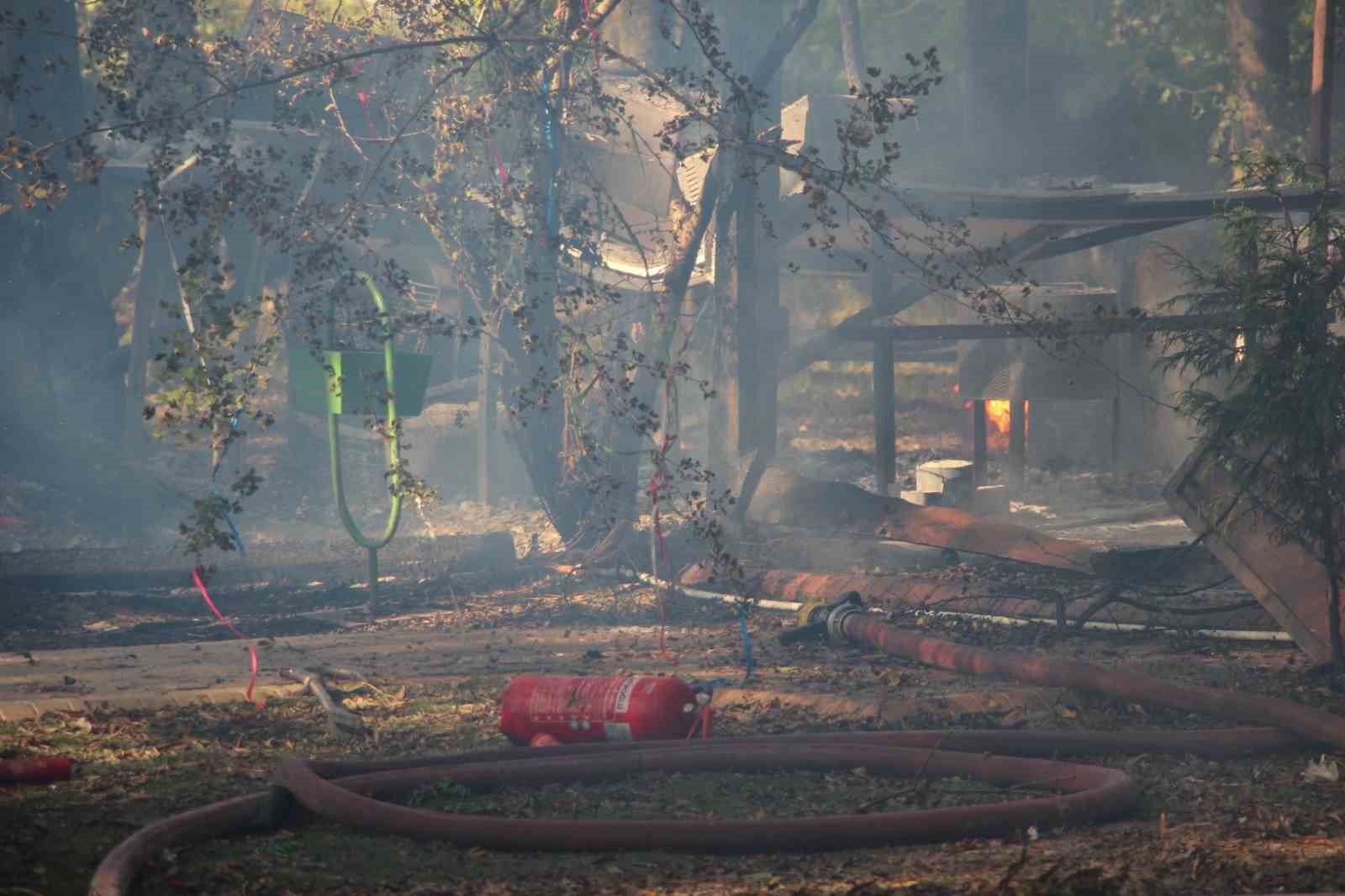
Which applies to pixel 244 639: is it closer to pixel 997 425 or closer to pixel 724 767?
pixel 724 767

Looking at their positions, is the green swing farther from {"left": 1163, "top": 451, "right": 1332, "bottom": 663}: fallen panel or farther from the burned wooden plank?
{"left": 1163, "top": 451, "right": 1332, "bottom": 663}: fallen panel

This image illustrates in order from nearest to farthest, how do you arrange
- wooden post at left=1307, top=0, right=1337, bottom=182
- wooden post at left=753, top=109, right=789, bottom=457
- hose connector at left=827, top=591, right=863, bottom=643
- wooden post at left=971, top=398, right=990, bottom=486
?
hose connector at left=827, top=591, right=863, bottom=643, wooden post at left=1307, top=0, right=1337, bottom=182, wooden post at left=753, top=109, right=789, bottom=457, wooden post at left=971, top=398, right=990, bottom=486

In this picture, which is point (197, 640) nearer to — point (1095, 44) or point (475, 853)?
point (475, 853)

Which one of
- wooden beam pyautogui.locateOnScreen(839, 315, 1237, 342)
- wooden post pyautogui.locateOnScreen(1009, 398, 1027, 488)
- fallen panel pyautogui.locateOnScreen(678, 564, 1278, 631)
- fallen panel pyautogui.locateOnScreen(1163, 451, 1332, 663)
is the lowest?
fallen panel pyautogui.locateOnScreen(678, 564, 1278, 631)

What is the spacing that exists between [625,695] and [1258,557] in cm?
414

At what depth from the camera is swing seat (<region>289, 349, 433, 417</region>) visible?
9516 millimetres

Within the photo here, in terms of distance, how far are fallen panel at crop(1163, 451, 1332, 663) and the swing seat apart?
5613 millimetres

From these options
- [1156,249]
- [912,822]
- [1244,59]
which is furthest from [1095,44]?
[912,822]

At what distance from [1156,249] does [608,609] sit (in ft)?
34.3

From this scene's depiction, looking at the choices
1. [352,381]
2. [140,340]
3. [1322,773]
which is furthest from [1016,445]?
[140,340]

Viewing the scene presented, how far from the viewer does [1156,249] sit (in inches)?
672

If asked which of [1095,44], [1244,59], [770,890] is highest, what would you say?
[1095,44]

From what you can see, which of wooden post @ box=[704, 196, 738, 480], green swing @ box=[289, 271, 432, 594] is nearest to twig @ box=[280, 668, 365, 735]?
green swing @ box=[289, 271, 432, 594]

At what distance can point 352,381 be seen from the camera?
31.2 feet
